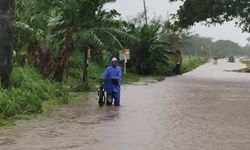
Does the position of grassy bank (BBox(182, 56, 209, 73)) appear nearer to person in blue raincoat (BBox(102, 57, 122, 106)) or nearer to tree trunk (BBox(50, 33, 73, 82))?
tree trunk (BBox(50, 33, 73, 82))

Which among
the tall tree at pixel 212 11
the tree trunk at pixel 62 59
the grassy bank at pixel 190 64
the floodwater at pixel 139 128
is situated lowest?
the floodwater at pixel 139 128

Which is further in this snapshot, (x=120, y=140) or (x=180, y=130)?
(x=180, y=130)

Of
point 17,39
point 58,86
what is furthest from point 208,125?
point 17,39

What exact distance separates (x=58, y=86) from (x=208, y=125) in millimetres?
9339

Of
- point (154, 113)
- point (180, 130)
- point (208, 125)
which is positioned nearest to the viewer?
point (180, 130)

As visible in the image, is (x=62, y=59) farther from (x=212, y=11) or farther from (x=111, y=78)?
(x=212, y=11)

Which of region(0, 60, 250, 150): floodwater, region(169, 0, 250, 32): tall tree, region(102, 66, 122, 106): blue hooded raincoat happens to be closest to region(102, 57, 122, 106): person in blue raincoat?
region(102, 66, 122, 106): blue hooded raincoat

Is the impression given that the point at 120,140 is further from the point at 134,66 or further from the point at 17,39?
the point at 134,66

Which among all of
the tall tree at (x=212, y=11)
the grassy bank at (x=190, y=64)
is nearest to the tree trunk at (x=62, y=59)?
the tall tree at (x=212, y=11)

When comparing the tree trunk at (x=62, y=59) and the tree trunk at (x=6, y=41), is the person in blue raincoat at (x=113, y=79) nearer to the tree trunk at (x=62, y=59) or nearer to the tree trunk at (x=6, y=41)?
the tree trunk at (x=6, y=41)

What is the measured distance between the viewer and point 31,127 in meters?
12.5

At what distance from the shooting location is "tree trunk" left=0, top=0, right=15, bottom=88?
51.4 ft

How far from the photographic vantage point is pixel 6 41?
632 inches

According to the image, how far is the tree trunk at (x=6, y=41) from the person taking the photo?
1568 centimetres
